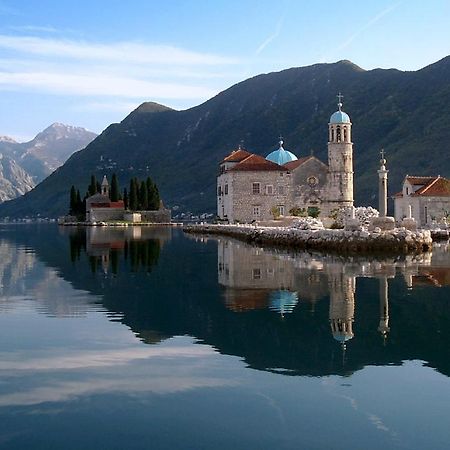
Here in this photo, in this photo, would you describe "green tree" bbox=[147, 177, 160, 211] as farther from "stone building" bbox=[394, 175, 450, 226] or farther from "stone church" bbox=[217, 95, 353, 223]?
"stone building" bbox=[394, 175, 450, 226]

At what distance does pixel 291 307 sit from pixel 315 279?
22.9 ft

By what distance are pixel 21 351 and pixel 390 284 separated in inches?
536

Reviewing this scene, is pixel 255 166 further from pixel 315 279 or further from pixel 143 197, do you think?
pixel 315 279

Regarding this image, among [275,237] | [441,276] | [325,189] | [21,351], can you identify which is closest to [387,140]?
[325,189]

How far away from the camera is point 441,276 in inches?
1038

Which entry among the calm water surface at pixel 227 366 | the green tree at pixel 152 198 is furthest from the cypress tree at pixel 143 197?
the calm water surface at pixel 227 366

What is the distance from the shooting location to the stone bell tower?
7819cm

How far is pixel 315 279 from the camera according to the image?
25.0m

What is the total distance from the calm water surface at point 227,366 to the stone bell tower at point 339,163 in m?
55.5

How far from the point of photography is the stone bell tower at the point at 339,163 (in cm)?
7819

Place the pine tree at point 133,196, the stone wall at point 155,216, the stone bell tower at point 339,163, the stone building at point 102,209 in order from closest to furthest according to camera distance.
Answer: the stone bell tower at point 339,163
the pine tree at point 133,196
the stone wall at point 155,216
the stone building at point 102,209

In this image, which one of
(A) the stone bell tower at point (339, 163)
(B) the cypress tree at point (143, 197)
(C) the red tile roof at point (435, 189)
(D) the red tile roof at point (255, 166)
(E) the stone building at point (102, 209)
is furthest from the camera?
(E) the stone building at point (102, 209)

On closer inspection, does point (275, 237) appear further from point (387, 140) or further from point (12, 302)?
point (387, 140)

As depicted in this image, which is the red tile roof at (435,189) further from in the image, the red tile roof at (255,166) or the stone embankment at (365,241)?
the stone embankment at (365,241)
